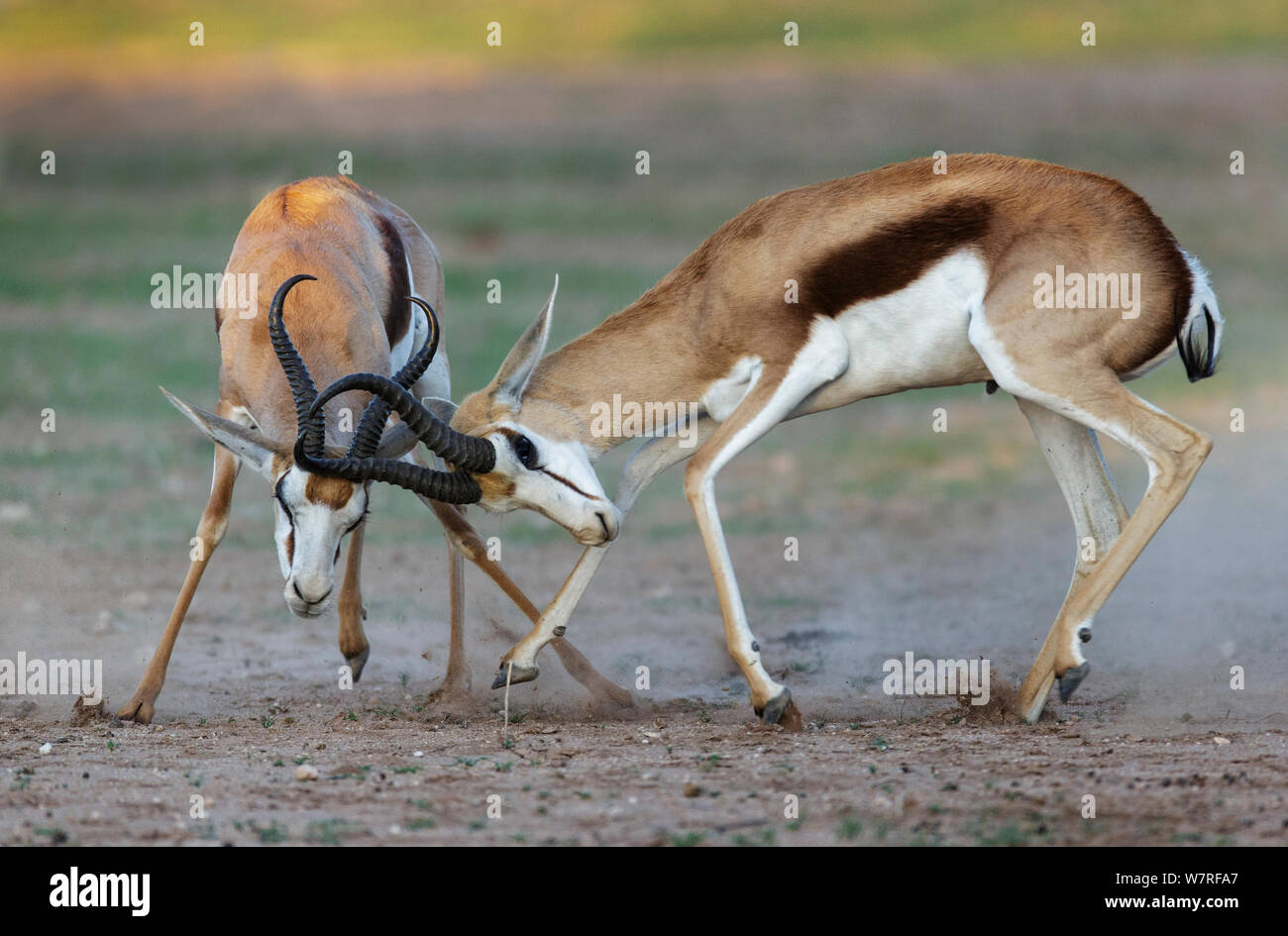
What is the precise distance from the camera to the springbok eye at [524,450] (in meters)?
7.98

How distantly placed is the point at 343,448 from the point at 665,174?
29.9 metres

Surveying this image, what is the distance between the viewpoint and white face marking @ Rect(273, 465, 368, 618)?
7414 millimetres

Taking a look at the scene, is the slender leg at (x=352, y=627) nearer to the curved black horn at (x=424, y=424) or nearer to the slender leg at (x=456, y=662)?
the slender leg at (x=456, y=662)

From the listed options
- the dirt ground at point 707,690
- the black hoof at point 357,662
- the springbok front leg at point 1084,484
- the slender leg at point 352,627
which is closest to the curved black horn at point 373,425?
the dirt ground at point 707,690

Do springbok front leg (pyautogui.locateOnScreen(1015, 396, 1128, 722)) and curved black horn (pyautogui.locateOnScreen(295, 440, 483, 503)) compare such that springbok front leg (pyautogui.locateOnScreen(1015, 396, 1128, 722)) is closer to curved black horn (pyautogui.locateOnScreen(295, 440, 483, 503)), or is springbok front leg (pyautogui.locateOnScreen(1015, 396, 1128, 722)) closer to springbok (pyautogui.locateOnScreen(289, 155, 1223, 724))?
springbok (pyautogui.locateOnScreen(289, 155, 1223, 724))

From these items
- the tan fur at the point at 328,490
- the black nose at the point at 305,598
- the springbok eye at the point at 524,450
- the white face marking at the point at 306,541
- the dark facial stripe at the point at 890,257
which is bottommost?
the black nose at the point at 305,598

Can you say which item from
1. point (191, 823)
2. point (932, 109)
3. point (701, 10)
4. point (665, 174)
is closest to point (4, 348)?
point (191, 823)

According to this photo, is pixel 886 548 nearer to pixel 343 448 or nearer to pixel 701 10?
pixel 343 448

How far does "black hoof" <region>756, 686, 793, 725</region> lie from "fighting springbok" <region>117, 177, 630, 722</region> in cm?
139

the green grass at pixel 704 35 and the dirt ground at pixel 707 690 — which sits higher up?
the green grass at pixel 704 35

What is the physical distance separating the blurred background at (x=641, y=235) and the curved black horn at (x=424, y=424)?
2423mm

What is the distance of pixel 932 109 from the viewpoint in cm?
3941

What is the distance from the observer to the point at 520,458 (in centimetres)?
798

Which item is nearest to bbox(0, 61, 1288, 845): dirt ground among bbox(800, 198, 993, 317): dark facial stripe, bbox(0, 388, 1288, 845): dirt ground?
bbox(0, 388, 1288, 845): dirt ground
